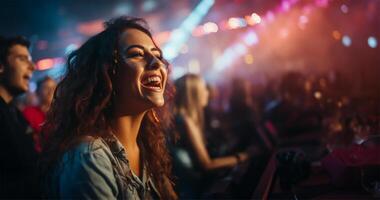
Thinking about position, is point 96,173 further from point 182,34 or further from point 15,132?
point 182,34

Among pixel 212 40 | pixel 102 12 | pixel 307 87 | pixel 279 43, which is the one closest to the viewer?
pixel 307 87

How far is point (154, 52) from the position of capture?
1.77 meters

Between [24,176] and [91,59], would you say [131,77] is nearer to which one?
[91,59]

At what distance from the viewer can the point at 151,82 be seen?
1.69 meters

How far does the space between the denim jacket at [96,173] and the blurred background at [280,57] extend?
2.32 feet

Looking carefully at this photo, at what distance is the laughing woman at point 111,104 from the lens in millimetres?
1515

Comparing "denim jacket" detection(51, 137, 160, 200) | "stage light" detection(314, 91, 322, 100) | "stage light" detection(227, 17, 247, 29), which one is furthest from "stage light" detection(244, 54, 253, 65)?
"denim jacket" detection(51, 137, 160, 200)

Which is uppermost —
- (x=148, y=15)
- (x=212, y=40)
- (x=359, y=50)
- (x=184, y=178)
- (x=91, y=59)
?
(x=148, y=15)

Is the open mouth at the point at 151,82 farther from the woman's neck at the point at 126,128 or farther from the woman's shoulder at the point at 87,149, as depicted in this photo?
the woman's shoulder at the point at 87,149

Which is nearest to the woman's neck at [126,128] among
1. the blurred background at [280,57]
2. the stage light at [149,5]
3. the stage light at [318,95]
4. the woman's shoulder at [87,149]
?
the woman's shoulder at [87,149]

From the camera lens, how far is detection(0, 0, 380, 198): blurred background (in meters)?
2.78

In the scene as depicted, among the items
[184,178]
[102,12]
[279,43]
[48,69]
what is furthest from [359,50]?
[48,69]

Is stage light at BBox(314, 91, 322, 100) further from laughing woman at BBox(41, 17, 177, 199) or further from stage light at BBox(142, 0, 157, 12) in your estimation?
stage light at BBox(142, 0, 157, 12)

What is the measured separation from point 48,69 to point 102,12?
235 inches
